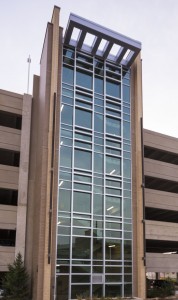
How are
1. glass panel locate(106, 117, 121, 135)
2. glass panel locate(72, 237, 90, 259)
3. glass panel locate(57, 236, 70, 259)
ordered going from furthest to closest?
glass panel locate(106, 117, 121, 135) < glass panel locate(72, 237, 90, 259) < glass panel locate(57, 236, 70, 259)

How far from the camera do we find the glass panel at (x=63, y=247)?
27.3 m

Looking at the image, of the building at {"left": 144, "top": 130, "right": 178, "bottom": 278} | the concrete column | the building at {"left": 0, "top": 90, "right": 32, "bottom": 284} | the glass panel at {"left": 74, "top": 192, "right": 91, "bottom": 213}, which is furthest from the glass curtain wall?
the building at {"left": 144, "top": 130, "right": 178, "bottom": 278}

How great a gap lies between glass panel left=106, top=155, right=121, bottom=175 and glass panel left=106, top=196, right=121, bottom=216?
2.28 metres

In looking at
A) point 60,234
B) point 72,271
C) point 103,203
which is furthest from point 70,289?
point 103,203

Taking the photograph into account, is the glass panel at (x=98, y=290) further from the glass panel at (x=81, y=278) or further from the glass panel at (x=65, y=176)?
the glass panel at (x=65, y=176)

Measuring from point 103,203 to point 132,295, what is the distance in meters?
7.68

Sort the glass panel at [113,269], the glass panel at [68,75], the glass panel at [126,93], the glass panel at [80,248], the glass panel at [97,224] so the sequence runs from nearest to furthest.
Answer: the glass panel at [80,248] → the glass panel at [113,269] → the glass panel at [97,224] → the glass panel at [68,75] → the glass panel at [126,93]

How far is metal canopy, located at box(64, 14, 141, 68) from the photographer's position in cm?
3200

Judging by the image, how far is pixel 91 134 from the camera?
3158 centimetres

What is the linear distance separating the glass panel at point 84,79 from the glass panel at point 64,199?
32.8ft

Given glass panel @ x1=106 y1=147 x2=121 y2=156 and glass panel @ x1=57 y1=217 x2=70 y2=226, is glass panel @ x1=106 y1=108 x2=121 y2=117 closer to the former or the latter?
glass panel @ x1=106 y1=147 x2=121 y2=156

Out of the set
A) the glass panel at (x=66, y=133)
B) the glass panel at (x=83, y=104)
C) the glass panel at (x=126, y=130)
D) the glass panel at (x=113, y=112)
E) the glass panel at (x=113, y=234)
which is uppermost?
the glass panel at (x=83, y=104)

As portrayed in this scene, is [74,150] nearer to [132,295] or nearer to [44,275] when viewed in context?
[44,275]

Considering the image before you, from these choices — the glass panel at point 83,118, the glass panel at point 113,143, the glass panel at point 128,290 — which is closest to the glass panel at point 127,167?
the glass panel at point 113,143
